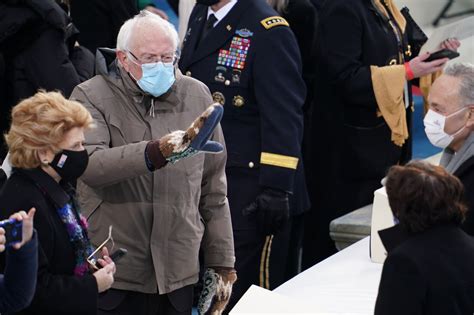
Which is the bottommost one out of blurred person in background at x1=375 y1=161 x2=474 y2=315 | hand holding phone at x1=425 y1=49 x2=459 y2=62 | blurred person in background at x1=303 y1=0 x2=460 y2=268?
blurred person in background at x1=303 y1=0 x2=460 y2=268

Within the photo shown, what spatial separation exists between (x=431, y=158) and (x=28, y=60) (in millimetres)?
2993

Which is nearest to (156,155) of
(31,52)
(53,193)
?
(53,193)

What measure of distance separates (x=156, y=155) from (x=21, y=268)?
2.56 ft

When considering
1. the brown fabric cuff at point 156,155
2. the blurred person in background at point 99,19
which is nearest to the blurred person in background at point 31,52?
the blurred person in background at point 99,19

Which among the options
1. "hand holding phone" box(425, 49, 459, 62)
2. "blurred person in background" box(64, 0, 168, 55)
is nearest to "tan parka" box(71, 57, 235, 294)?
"hand holding phone" box(425, 49, 459, 62)

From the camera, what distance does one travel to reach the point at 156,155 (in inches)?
156

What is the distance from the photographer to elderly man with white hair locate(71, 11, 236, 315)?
4.19 m

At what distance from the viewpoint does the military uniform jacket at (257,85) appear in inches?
205

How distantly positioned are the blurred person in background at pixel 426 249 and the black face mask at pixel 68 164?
0.94 meters

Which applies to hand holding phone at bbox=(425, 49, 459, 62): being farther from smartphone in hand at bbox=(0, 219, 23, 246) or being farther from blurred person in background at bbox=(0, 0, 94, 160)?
smartphone in hand at bbox=(0, 219, 23, 246)

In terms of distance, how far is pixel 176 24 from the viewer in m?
7.19

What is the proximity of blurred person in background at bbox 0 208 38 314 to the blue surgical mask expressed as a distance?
0.96 meters

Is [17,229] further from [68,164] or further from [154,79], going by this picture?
[154,79]

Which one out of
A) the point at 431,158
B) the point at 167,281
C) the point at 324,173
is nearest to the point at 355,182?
the point at 324,173
